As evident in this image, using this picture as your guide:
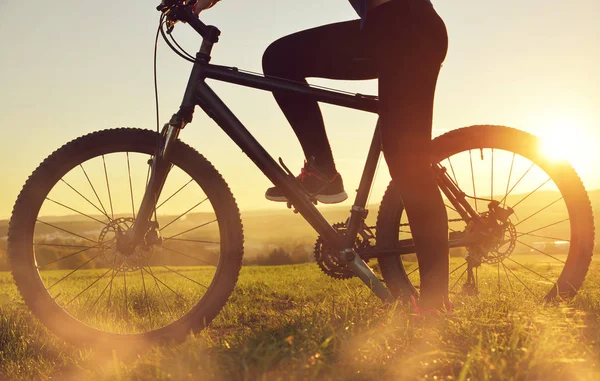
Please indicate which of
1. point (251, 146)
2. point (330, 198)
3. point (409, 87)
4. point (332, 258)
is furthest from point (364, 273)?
point (409, 87)

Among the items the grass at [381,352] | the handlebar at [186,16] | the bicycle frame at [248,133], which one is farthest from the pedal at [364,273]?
the handlebar at [186,16]

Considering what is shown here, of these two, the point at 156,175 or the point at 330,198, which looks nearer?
the point at 156,175

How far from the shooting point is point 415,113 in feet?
8.71

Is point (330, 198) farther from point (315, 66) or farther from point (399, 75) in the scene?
point (399, 75)

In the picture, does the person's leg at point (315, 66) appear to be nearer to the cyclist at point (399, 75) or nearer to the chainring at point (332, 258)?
the cyclist at point (399, 75)

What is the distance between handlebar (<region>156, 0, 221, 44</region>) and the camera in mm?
3133

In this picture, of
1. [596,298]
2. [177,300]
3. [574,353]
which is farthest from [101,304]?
[596,298]

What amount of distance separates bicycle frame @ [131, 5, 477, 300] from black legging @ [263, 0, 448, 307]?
250mm

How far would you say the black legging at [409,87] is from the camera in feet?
8.43

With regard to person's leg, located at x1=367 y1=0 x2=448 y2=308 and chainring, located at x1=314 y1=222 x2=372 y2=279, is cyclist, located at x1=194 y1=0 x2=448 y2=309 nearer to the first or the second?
person's leg, located at x1=367 y1=0 x2=448 y2=308

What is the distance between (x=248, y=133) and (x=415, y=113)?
1.09 meters

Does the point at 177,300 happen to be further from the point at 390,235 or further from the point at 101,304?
the point at 390,235

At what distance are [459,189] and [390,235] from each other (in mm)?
556

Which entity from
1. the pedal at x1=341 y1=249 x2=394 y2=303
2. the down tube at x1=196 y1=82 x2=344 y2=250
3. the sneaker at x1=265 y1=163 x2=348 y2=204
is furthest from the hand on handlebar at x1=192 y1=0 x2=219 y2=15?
the pedal at x1=341 y1=249 x2=394 y2=303
